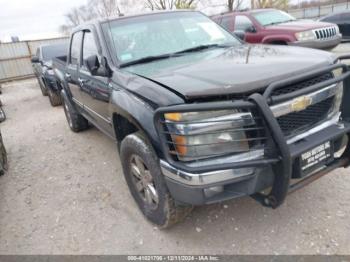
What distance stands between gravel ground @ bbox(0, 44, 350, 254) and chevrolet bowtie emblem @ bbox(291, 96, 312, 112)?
112cm

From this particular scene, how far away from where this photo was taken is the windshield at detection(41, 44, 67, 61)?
363 inches

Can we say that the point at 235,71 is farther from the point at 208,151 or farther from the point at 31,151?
the point at 31,151

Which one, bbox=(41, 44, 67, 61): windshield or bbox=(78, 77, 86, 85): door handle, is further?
bbox=(41, 44, 67, 61): windshield

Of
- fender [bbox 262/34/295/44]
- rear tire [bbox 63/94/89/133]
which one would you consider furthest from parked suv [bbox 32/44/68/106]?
fender [bbox 262/34/295/44]

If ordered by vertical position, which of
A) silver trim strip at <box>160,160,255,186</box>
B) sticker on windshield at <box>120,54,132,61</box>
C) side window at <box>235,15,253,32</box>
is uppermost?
sticker on windshield at <box>120,54,132,61</box>

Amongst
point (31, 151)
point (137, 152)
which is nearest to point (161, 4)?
point (31, 151)

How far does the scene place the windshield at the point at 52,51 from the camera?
9.22 meters

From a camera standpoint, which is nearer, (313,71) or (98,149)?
(313,71)

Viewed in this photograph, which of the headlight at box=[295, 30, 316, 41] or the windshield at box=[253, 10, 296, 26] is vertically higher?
the windshield at box=[253, 10, 296, 26]

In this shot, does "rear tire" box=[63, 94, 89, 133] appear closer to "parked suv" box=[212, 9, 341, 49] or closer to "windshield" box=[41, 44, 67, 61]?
"parked suv" box=[212, 9, 341, 49]

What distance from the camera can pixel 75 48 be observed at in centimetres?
438

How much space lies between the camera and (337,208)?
8.84 ft

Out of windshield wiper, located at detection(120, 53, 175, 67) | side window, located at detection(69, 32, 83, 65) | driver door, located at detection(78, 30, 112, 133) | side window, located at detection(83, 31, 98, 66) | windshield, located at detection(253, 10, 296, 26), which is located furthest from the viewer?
windshield, located at detection(253, 10, 296, 26)

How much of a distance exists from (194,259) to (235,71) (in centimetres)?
151
